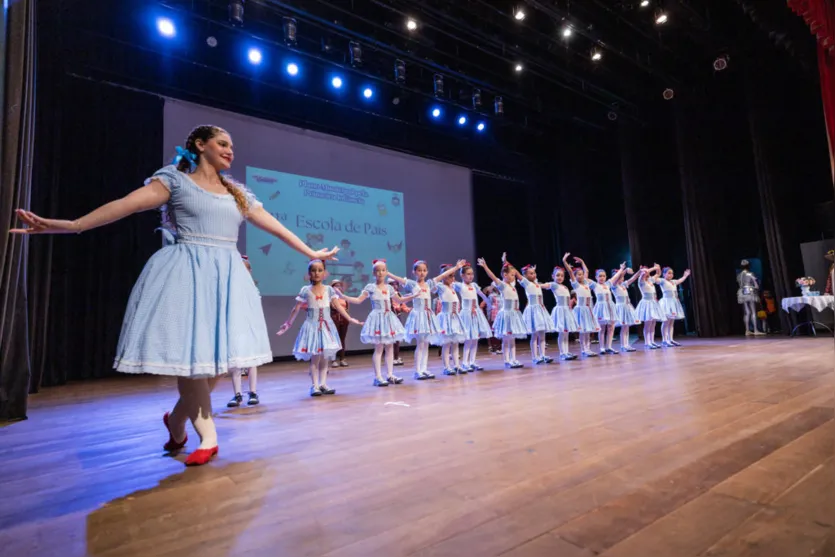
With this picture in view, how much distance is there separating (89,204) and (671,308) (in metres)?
8.71

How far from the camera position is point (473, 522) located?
47.6 inches

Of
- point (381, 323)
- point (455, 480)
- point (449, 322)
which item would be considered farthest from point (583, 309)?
point (455, 480)

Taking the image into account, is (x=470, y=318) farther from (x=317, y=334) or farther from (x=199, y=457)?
(x=199, y=457)

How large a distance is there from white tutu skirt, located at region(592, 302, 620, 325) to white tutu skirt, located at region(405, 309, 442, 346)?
3035 millimetres

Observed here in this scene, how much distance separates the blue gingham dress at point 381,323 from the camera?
4.44m

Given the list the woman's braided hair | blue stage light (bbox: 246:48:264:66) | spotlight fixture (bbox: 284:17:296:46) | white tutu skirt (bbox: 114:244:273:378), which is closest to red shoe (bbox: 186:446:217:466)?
white tutu skirt (bbox: 114:244:273:378)

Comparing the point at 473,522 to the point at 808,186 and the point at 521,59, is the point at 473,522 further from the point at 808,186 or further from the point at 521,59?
the point at 808,186

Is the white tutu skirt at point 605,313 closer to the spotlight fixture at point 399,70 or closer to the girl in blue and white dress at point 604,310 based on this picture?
the girl in blue and white dress at point 604,310

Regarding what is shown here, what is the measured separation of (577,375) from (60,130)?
6.64 meters

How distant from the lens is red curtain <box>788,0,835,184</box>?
5.06 feet

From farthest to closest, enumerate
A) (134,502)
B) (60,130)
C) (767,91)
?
(767,91)
(60,130)
(134,502)

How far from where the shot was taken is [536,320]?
5.82m

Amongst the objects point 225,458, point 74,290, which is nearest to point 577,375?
point 225,458

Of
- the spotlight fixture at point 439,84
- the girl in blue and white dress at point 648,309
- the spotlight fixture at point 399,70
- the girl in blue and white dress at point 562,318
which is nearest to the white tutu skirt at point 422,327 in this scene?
the girl in blue and white dress at point 562,318
